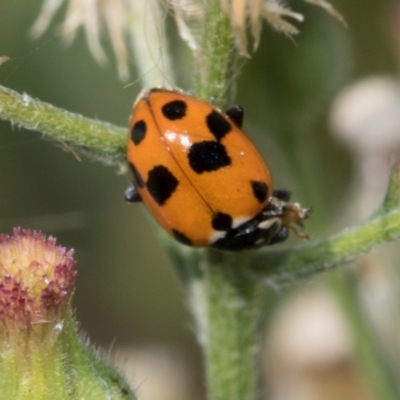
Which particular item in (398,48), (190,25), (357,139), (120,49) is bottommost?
(357,139)

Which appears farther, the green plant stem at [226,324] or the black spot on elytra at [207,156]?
the green plant stem at [226,324]

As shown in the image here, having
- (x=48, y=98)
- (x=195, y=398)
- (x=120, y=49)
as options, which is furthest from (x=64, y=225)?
(x=120, y=49)

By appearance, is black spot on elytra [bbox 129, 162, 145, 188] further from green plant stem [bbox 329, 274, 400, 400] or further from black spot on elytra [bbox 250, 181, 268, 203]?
green plant stem [bbox 329, 274, 400, 400]

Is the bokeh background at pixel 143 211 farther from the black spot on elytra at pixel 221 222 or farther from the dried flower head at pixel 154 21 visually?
the black spot on elytra at pixel 221 222

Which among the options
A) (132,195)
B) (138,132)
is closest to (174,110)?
(138,132)

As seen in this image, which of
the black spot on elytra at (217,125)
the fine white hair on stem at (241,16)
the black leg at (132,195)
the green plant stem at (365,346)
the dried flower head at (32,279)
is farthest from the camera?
the green plant stem at (365,346)

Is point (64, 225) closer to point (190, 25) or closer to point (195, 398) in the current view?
point (195, 398)

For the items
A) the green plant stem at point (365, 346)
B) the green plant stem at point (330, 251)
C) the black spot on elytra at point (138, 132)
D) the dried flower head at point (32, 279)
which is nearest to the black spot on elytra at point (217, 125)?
the black spot on elytra at point (138, 132)
